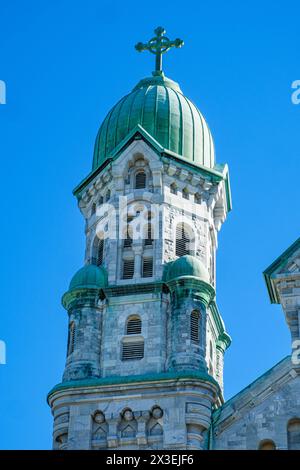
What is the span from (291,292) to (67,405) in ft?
28.7

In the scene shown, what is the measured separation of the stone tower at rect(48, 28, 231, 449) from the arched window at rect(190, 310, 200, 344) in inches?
1.4

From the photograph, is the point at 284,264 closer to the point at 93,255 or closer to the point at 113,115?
the point at 93,255

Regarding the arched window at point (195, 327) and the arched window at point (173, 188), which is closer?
the arched window at point (195, 327)

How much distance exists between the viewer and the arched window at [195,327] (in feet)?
163

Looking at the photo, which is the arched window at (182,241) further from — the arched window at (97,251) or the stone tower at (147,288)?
the arched window at (97,251)

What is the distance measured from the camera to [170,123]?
56250 millimetres

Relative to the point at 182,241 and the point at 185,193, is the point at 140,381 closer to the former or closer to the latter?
the point at 182,241

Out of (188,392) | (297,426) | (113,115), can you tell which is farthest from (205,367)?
(113,115)

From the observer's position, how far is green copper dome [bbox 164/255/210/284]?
166 feet

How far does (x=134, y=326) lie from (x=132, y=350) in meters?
1.04

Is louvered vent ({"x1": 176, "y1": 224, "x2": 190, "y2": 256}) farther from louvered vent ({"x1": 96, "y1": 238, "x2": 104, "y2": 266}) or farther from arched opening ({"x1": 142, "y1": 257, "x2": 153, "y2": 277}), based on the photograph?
louvered vent ({"x1": 96, "y1": 238, "x2": 104, "y2": 266})

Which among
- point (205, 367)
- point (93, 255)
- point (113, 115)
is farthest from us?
point (113, 115)

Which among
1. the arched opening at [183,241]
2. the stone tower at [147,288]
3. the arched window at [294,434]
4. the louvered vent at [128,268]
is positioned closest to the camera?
the arched window at [294,434]

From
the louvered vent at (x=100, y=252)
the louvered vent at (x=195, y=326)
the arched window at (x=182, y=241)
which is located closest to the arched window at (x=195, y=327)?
the louvered vent at (x=195, y=326)
